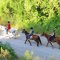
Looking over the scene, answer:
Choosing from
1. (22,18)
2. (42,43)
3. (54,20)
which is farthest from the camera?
(22,18)

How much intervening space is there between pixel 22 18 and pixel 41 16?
2293 millimetres

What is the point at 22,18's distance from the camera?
109ft

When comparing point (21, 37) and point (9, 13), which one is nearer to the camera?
point (21, 37)

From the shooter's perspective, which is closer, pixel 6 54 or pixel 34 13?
pixel 6 54

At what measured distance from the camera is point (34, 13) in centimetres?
3216

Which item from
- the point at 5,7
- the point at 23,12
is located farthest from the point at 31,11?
the point at 5,7

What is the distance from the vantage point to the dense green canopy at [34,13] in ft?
101

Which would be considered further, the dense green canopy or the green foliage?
the dense green canopy

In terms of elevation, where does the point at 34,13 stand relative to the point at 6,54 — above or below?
above

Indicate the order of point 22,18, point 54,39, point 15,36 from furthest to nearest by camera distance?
point 22,18
point 15,36
point 54,39

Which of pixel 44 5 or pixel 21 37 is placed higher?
pixel 44 5

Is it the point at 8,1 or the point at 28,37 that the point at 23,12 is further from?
the point at 28,37

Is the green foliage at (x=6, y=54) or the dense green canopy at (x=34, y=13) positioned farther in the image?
the dense green canopy at (x=34, y=13)

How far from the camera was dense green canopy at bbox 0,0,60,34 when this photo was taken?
101 feet
